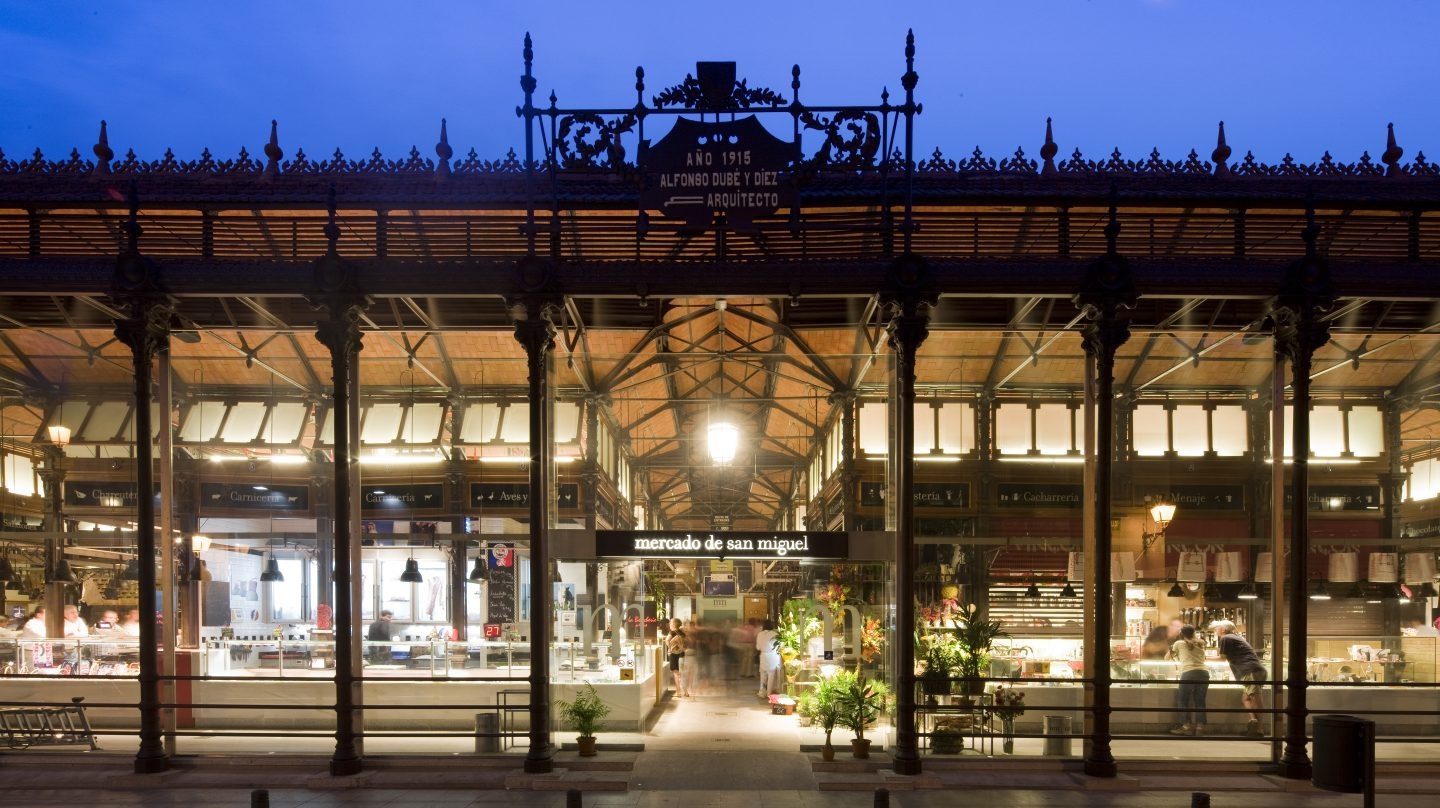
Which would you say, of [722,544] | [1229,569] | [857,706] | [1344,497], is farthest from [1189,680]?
[1344,497]

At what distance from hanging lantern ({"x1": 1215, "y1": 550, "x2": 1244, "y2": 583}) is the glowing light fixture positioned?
30.0 feet

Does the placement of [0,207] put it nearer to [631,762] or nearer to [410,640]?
[410,640]

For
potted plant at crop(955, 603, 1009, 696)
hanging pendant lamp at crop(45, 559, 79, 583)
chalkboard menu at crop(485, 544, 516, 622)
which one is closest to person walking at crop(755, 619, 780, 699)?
chalkboard menu at crop(485, 544, 516, 622)

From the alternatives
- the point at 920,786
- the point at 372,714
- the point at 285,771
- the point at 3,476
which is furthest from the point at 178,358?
the point at 920,786

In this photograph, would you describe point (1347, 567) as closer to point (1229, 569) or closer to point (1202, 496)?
point (1229, 569)

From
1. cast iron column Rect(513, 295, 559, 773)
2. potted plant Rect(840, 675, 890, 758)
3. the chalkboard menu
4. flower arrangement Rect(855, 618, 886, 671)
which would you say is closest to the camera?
cast iron column Rect(513, 295, 559, 773)

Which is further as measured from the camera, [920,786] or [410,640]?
[410,640]

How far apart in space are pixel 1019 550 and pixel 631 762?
9.21 metres

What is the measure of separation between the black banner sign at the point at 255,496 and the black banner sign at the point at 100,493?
151 cm

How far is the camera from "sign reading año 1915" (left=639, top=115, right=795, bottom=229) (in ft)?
47.2

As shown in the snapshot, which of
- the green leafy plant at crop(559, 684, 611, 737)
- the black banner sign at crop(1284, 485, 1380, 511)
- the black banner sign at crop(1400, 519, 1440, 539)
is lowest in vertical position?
the green leafy plant at crop(559, 684, 611, 737)

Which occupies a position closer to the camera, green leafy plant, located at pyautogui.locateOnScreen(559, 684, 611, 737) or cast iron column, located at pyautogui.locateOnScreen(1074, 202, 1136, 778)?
cast iron column, located at pyautogui.locateOnScreen(1074, 202, 1136, 778)

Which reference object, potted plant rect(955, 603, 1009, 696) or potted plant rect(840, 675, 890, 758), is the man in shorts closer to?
potted plant rect(955, 603, 1009, 696)

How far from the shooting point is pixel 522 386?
20609 millimetres
